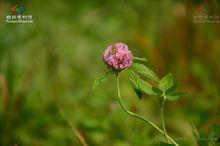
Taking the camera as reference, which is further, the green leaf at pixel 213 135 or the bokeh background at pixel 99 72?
the bokeh background at pixel 99 72

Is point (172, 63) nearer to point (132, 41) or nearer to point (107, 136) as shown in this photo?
point (132, 41)


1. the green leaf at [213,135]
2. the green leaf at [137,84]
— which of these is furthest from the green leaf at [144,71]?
the green leaf at [213,135]

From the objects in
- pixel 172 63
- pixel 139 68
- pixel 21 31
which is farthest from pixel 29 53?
pixel 139 68

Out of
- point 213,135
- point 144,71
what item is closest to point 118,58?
point 144,71

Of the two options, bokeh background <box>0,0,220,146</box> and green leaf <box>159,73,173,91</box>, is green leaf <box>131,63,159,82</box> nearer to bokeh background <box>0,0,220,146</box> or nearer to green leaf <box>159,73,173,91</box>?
green leaf <box>159,73,173,91</box>

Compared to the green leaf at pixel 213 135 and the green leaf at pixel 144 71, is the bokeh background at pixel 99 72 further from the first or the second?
the green leaf at pixel 144 71

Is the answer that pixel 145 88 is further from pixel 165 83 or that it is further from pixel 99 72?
pixel 99 72
